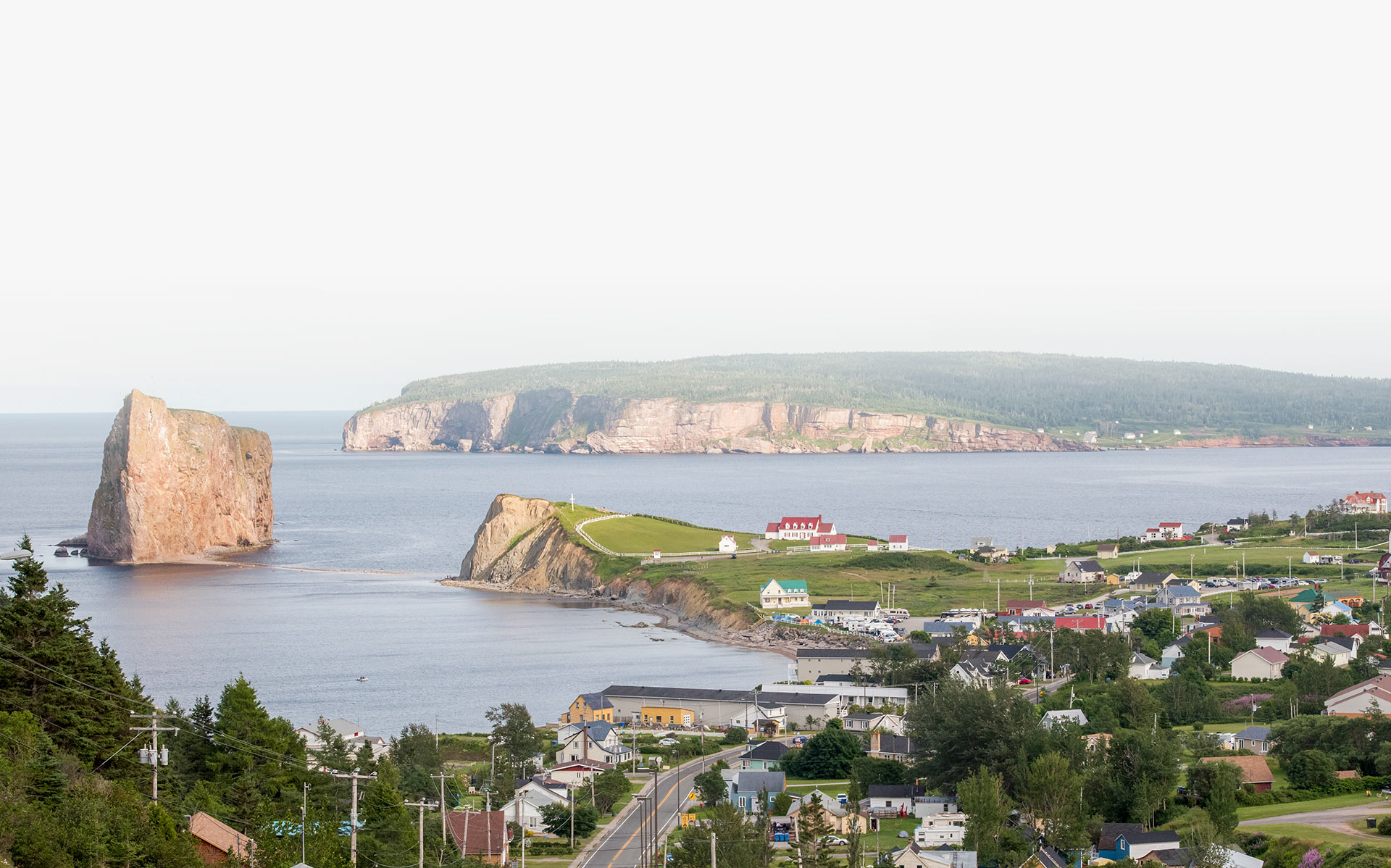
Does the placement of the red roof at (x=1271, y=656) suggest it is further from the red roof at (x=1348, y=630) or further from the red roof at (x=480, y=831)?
the red roof at (x=480, y=831)

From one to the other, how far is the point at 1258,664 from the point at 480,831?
28.4 m

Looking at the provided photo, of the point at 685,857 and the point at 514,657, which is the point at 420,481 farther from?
the point at 685,857

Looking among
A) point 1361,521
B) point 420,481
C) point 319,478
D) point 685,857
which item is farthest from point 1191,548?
point 319,478

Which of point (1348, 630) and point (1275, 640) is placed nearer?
point (1275, 640)

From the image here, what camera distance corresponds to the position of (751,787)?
3047cm

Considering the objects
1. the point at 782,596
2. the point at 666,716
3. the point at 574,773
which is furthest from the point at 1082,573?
the point at 574,773

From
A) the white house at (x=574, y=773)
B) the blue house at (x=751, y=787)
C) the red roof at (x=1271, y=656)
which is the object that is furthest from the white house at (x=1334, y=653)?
the white house at (x=574, y=773)

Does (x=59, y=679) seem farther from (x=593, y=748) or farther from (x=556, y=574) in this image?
(x=556, y=574)

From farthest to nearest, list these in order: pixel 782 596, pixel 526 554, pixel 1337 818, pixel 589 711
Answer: pixel 526 554 → pixel 782 596 → pixel 589 711 → pixel 1337 818

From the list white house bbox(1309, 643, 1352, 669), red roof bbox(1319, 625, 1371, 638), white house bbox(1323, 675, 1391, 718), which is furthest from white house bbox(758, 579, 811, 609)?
white house bbox(1323, 675, 1391, 718)

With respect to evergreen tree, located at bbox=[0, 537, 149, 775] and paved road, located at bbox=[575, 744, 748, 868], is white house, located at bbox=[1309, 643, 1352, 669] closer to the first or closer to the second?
paved road, located at bbox=[575, 744, 748, 868]

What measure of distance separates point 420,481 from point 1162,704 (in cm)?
14100

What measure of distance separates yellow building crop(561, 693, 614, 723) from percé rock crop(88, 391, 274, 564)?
60.1m

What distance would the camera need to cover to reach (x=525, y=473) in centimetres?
17825
